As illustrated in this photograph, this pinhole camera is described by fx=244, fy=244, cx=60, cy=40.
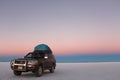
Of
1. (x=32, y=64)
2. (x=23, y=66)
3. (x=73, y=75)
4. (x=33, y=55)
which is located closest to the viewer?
(x=32, y=64)

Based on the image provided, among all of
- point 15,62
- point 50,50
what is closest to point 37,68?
point 15,62

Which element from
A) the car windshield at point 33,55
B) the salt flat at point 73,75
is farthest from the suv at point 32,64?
the salt flat at point 73,75

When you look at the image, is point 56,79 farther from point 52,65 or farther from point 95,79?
point 52,65

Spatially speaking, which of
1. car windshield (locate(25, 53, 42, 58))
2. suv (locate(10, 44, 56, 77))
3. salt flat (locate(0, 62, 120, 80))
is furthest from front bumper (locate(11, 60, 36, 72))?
car windshield (locate(25, 53, 42, 58))

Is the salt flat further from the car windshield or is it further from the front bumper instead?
the car windshield

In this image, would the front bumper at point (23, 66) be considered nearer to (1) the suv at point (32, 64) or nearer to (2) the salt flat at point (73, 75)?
(1) the suv at point (32, 64)

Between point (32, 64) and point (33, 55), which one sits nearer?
point (32, 64)

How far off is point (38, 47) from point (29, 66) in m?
6.89

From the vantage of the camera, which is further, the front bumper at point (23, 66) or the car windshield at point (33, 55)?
the car windshield at point (33, 55)

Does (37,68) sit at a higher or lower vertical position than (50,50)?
lower

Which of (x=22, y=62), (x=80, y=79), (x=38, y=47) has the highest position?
(x=38, y=47)

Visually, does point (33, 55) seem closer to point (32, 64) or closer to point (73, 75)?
point (32, 64)

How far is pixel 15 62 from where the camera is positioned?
58.4 feet

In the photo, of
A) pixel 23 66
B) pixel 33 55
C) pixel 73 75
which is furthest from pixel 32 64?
pixel 73 75
